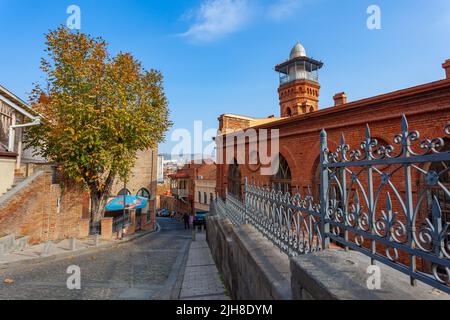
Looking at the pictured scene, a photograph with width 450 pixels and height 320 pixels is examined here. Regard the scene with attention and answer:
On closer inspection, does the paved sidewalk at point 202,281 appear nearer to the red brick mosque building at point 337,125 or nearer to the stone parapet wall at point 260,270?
the stone parapet wall at point 260,270

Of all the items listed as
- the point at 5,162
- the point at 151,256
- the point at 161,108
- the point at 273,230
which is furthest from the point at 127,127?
the point at 273,230

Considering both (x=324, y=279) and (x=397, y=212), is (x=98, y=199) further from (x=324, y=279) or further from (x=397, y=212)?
(x=397, y=212)

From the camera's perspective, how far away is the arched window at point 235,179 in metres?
15.6

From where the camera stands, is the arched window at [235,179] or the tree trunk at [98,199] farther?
the arched window at [235,179]

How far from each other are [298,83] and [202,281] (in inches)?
992

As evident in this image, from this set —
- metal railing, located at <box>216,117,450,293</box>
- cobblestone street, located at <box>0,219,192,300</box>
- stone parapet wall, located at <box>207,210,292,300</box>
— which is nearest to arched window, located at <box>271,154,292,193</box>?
cobblestone street, located at <box>0,219,192,300</box>

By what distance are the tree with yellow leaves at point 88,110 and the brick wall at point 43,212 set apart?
98 centimetres

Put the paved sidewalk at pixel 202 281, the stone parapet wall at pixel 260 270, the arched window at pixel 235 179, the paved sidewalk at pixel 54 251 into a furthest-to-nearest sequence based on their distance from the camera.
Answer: the arched window at pixel 235 179 < the paved sidewalk at pixel 54 251 < the paved sidewalk at pixel 202 281 < the stone parapet wall at pixel 260 270

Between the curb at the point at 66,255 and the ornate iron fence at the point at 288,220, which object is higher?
the ornate iron fence at the point at 288,220

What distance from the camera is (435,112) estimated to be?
686 cm

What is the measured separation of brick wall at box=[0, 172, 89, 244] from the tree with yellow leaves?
3.21 ft

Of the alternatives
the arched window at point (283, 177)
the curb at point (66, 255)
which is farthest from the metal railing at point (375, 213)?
the curb at point (66, 255)

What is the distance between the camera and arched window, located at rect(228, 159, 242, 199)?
51.1ft

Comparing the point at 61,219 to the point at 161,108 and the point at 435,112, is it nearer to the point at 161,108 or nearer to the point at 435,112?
the point at 161,108
